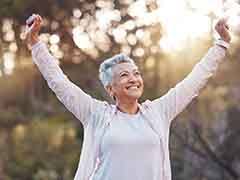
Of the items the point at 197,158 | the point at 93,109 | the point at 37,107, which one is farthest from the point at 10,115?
the point at 93,109

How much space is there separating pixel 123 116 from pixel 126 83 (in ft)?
0.35

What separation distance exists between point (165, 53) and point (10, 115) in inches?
96.7

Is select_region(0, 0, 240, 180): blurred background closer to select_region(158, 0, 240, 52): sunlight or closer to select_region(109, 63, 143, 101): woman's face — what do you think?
select_region(158, 0, 240, 52): sunlight

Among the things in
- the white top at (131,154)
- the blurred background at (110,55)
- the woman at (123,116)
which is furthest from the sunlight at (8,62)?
the white top at (131,154)

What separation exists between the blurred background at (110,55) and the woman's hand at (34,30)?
1774 mm

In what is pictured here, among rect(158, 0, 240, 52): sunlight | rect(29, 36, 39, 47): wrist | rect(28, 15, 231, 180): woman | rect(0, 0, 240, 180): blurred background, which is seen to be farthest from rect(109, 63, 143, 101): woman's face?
rect(158, 0, 240, 52): sunlight

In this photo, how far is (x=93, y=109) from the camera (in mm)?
2291

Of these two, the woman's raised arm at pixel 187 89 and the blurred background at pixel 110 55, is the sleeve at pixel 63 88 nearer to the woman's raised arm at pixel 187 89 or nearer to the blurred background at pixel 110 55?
the woman's raised arm at pixel 187 89

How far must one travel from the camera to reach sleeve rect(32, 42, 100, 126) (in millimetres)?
2271

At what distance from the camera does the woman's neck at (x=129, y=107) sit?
90.4 inches

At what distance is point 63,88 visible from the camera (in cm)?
227

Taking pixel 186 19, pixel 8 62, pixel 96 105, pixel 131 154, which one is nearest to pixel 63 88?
pixel 96 105

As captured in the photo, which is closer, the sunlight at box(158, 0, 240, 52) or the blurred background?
the sunlight at box(158, 0, 240, 52)

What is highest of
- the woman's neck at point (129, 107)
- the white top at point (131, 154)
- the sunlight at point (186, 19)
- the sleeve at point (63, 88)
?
the sunlight at point (186, 19)
